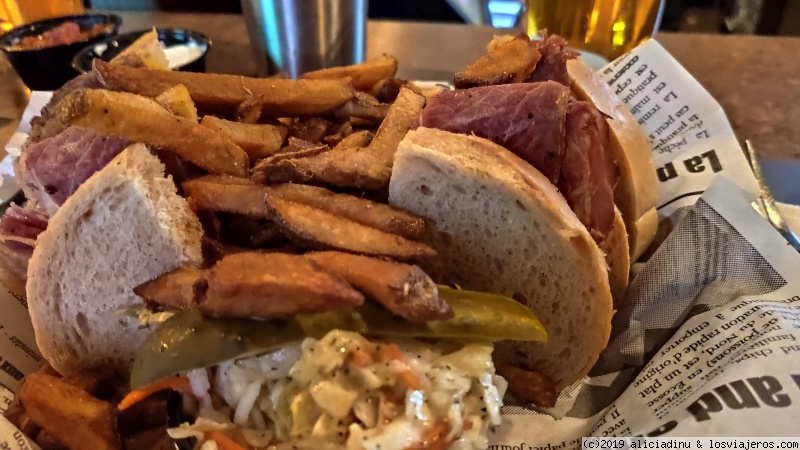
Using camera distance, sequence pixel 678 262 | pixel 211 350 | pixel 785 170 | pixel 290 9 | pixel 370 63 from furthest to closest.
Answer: pixel 290 9 < pixel 785 170 < pixel 370 63 < pixel 678 262 < pixel 211 350

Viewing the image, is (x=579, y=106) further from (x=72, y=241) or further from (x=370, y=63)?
(x=72, y=241)

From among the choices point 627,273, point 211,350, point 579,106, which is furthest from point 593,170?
point 211,350

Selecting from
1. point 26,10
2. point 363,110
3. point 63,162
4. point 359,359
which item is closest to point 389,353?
point 359,359

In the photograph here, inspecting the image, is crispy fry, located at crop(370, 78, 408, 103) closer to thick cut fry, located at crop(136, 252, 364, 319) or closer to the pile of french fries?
the pile of french fries

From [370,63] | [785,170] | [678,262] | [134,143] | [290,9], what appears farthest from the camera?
[290,9]

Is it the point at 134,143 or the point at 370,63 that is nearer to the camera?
the point at 134,143

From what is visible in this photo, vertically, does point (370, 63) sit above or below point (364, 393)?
above
